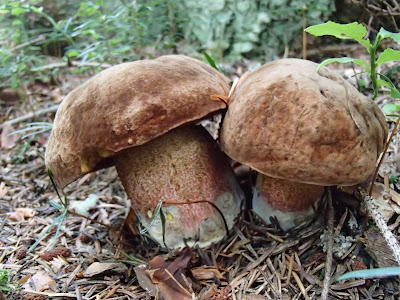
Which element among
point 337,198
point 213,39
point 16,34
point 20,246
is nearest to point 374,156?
point 337,198

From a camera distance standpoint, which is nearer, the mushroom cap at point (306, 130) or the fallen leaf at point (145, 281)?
the mushroom cap at point (306, 130)

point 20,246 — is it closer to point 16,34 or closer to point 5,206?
point 5,206

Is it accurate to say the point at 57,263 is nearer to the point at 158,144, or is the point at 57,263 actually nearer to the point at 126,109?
the point at 158,144

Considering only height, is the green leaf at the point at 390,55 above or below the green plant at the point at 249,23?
above

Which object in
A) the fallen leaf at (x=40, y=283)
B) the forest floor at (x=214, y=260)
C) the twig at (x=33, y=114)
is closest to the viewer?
the forest floor at (x=214, y=260)

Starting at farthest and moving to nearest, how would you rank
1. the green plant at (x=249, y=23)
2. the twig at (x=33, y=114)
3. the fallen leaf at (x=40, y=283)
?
the twig at (x=33, y=114) < the green plant at (x=249, y=23) < the fallen leaf at (x=40, y=283)

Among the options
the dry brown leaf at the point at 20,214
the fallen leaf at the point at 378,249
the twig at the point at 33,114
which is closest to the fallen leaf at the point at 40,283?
the dry brown leaf at the point at 20,214

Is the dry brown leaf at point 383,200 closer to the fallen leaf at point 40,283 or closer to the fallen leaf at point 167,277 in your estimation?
the fallen leaf at point 167,277
